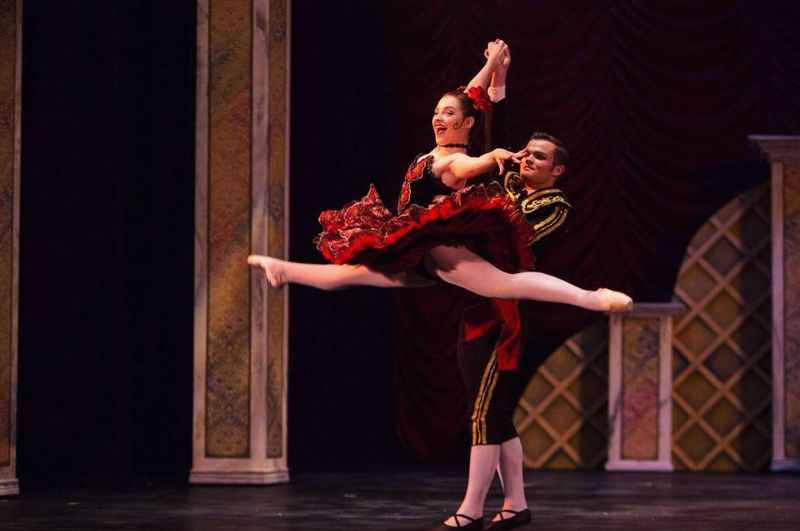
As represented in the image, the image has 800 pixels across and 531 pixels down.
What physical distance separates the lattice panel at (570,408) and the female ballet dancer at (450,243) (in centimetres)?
303

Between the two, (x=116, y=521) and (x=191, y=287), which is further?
(x=191, y=287)

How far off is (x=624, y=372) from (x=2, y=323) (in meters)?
2.78

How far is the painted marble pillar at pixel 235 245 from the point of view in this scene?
5008 mm

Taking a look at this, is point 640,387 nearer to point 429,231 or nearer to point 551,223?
point 551,223

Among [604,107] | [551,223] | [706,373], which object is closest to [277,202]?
[604,107]

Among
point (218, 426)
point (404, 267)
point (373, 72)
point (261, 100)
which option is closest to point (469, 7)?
point (373, 72)

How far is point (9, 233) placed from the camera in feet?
15.0

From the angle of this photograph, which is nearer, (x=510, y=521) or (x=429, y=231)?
(x=429, y=231)

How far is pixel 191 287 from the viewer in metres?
5.62

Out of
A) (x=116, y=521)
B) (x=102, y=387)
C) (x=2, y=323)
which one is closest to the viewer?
(x=116, y=521)

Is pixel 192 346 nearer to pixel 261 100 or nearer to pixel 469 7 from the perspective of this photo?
pixel 261 100

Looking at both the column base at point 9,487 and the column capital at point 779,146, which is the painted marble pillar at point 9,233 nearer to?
the column base at point 9,487

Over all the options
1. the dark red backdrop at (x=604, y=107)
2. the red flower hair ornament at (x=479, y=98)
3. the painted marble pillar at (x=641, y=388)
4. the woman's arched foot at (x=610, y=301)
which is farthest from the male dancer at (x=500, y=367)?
the painted marble pillar at (x=641, y=388)

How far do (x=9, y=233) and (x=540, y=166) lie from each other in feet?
6.72
